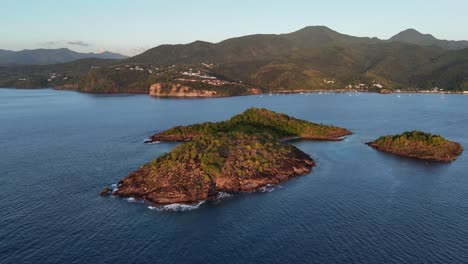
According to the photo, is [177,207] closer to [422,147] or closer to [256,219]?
[256,219]

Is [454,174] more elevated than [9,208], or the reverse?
[454,174]

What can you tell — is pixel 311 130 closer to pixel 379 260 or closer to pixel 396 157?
pixel 396 157

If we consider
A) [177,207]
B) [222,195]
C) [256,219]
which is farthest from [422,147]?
[177,207]

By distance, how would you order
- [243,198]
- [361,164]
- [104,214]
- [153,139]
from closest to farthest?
1. [104,214]
2. [243,198]
3. [361,164]
4. [153,139]

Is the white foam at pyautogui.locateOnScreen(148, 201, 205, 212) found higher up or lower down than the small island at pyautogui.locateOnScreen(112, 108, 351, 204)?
lower down

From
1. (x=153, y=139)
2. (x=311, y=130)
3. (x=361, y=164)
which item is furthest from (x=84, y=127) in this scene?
(x=361, y=164)

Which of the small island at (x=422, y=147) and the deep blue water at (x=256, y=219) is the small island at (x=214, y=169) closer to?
the deep blue water at (x=256, y=219)

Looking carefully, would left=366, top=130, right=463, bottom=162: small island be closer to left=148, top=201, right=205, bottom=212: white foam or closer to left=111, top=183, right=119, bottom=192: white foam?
left=148, top=201, right=205, bottom=212: white foam

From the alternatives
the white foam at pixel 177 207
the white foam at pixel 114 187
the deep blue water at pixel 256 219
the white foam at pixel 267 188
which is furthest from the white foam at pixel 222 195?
the white foam at pixel 114 187

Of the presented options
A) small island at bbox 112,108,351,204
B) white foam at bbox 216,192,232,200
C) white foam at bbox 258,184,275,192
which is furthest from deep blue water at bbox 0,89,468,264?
small island at bbox 112,108,351,204
